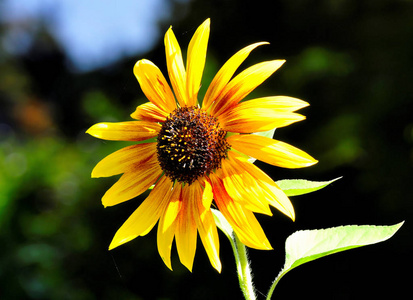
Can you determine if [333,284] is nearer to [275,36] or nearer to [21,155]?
[275,36]

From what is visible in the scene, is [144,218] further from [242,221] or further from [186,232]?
[242,221]

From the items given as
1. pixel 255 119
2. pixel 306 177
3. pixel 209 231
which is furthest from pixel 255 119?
pixel 306 177

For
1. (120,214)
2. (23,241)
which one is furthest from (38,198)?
(120,214)

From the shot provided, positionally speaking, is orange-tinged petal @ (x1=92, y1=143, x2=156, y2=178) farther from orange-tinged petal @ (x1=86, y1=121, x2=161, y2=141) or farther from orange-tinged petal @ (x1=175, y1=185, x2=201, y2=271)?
orange-tinged petal @ (x1=175, y1=185, x2=201, y2=271)

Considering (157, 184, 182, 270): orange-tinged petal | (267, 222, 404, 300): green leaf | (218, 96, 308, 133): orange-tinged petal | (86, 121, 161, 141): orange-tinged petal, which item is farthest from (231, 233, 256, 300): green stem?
(86, 121, 161, 141): orange-tinged petal

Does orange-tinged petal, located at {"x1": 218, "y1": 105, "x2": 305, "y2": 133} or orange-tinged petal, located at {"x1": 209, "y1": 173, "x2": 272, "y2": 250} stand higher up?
orange-tinged petal, located at {"x1": 218, "y1": 105, "x2": 305, "y2": 133}

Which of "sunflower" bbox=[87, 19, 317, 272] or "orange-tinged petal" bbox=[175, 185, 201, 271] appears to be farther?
"orange-tinged petal" bbox=[175, 185, 201, 271]
